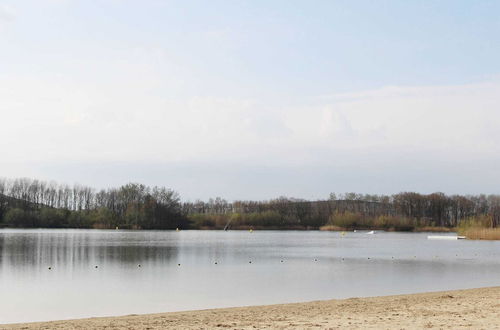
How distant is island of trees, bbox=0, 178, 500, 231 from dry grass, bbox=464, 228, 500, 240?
2890 cm

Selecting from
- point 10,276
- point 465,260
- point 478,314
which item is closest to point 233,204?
point 465,260

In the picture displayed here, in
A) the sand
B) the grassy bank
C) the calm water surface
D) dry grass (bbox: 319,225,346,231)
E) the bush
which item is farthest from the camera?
dry grass (bbox: 319,225,346,231)

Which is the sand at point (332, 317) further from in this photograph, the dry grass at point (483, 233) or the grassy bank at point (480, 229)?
the grassy bank at point (480, 229)

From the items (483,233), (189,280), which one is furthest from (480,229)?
(189,280)

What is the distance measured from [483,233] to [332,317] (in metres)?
47.9

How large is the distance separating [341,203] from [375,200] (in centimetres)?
739

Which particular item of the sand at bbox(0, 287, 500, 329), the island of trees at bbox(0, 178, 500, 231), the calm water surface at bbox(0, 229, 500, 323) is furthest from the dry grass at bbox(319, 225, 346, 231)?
the sand at bbox(0, 287, 500, 329)

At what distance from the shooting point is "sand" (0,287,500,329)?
35.0 feet

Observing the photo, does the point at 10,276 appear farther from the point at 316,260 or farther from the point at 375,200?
the point at 375,200

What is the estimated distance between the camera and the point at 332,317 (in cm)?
1181

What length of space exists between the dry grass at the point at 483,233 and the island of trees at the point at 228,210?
28.9m

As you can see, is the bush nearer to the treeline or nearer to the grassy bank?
the treeline

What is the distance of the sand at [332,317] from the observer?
35.0ft

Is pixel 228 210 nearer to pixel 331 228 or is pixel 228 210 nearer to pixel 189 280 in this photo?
pixel 331 228
